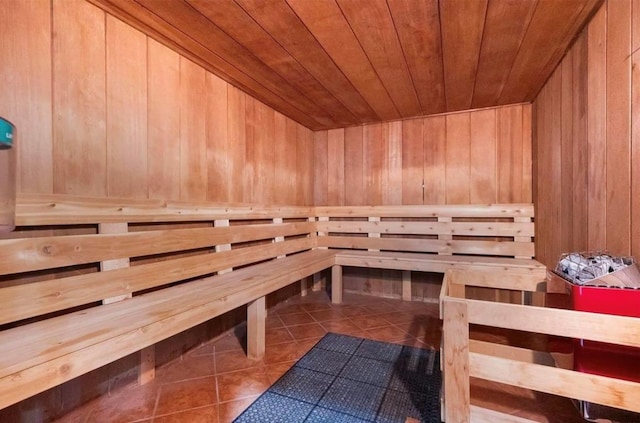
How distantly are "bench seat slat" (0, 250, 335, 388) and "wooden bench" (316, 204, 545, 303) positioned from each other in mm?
1271

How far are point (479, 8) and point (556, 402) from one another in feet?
7.02

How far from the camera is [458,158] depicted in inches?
125

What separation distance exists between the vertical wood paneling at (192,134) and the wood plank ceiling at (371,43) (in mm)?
125

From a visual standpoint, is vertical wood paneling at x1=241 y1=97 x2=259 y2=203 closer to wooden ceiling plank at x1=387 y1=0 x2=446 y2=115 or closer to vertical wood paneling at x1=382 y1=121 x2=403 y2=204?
wooden ceiling plank at x1=387 y1=0 x2=446 y2=115

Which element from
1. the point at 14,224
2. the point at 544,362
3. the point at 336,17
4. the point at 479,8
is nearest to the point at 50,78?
the point at 14,224

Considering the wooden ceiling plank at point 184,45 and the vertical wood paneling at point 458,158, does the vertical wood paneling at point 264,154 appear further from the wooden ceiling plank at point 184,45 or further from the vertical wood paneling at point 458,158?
the vertical wood paneling at point 458,158

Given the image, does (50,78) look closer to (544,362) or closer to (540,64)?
(544,362)

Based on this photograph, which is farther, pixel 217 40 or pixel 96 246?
pixel 217 40

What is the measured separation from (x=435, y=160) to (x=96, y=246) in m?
3.10

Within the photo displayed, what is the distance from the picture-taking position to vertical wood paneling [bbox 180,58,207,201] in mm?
2068

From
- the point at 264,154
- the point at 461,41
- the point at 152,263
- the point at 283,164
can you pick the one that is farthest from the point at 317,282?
the point at 461,41

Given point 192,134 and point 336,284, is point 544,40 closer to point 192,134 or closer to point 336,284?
point 192,134

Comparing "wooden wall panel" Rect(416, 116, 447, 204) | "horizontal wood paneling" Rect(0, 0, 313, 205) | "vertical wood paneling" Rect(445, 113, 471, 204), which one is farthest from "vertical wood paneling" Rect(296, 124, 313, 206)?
"vertical wood paneling" Rect(445, 113, 471, 204)

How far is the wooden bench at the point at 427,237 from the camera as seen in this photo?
2.82m
